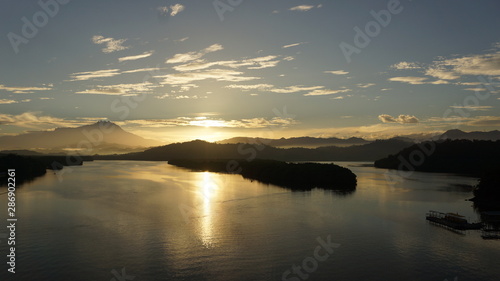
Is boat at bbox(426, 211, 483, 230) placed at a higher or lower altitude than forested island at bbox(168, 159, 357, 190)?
lower

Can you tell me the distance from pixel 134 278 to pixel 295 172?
87.3 metres

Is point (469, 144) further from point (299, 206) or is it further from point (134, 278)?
point (134, 278)

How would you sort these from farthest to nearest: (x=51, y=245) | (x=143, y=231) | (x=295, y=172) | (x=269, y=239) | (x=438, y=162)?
(x=438, y=162)
(x=295, y=172)
(x=143, y=231)
(x=269, y=239)
(x=51, y=245)

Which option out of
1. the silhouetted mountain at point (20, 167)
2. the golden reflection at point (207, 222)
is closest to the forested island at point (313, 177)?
the golden reflection at point (207, 222)

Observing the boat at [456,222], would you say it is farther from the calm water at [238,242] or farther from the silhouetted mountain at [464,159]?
the silhouetted mountain at [464,159]

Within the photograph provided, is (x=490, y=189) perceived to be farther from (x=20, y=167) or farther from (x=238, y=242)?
(x=20, y=167)

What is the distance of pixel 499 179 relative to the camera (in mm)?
77125

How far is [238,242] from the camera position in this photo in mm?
42375

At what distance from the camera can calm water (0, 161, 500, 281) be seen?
109ft

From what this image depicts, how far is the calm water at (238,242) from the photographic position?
1314 inches

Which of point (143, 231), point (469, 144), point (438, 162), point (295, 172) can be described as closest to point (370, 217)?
point (143, 231)

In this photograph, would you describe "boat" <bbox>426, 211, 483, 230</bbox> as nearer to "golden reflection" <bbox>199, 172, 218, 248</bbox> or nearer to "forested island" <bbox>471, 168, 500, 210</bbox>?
Result: "forested island" <bbox>471, 168, 500, 210</bbox>

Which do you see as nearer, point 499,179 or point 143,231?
point 143,231

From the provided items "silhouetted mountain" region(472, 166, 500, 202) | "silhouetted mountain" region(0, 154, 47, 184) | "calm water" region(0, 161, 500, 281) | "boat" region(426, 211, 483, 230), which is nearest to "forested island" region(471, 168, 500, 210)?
"silhouetted mountain" region(472, 166, 500, 202)
